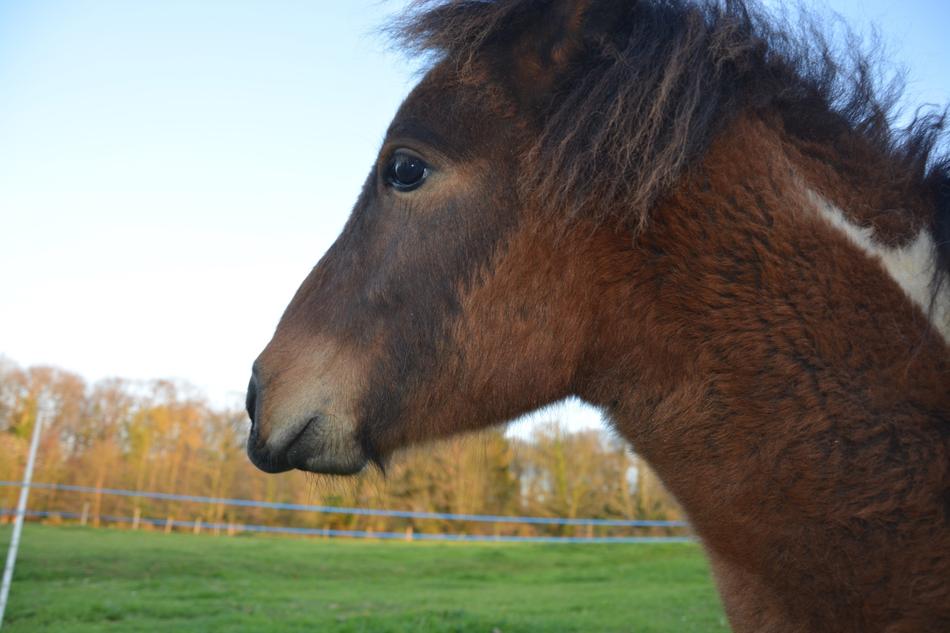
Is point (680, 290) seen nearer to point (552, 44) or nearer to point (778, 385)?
point (778, 385)

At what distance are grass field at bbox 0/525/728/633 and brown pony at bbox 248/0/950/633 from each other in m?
7.76

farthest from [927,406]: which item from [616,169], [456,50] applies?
[456,50]

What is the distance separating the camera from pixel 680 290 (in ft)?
6.54

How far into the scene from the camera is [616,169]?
208 cm

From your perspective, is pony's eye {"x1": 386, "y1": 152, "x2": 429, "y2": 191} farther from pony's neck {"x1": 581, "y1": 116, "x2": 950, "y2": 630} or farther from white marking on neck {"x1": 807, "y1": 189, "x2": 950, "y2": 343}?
white marking on neck {"x1": 807, "y1": 189, "x2": 950, "y2": 343}

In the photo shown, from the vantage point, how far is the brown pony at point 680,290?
180 centimetres

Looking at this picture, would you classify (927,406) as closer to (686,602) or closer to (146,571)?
(686,602)

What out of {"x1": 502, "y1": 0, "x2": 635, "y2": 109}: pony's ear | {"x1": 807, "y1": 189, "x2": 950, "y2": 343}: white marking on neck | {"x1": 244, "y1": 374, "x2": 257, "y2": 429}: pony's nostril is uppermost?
{"x1": 502, "y1": 0, "x2": 635, "y2": 109}: pony's ear

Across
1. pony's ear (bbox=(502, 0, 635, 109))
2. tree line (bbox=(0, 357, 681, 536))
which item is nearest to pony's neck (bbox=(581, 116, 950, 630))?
pony's ear (bbox=(502, 0, 635, 109))

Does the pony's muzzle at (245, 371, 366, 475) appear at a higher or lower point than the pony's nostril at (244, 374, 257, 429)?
lower

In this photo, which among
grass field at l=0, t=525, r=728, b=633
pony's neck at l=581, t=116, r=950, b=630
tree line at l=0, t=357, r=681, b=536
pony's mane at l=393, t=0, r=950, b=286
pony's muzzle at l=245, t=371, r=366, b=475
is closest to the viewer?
pony's neck at l=581, t=116, r=950, b=630

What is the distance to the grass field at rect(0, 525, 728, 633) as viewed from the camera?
387 inches

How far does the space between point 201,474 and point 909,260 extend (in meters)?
→ 31.5

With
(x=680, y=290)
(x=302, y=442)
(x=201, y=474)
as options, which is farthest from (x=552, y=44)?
(x=201, y=474)
